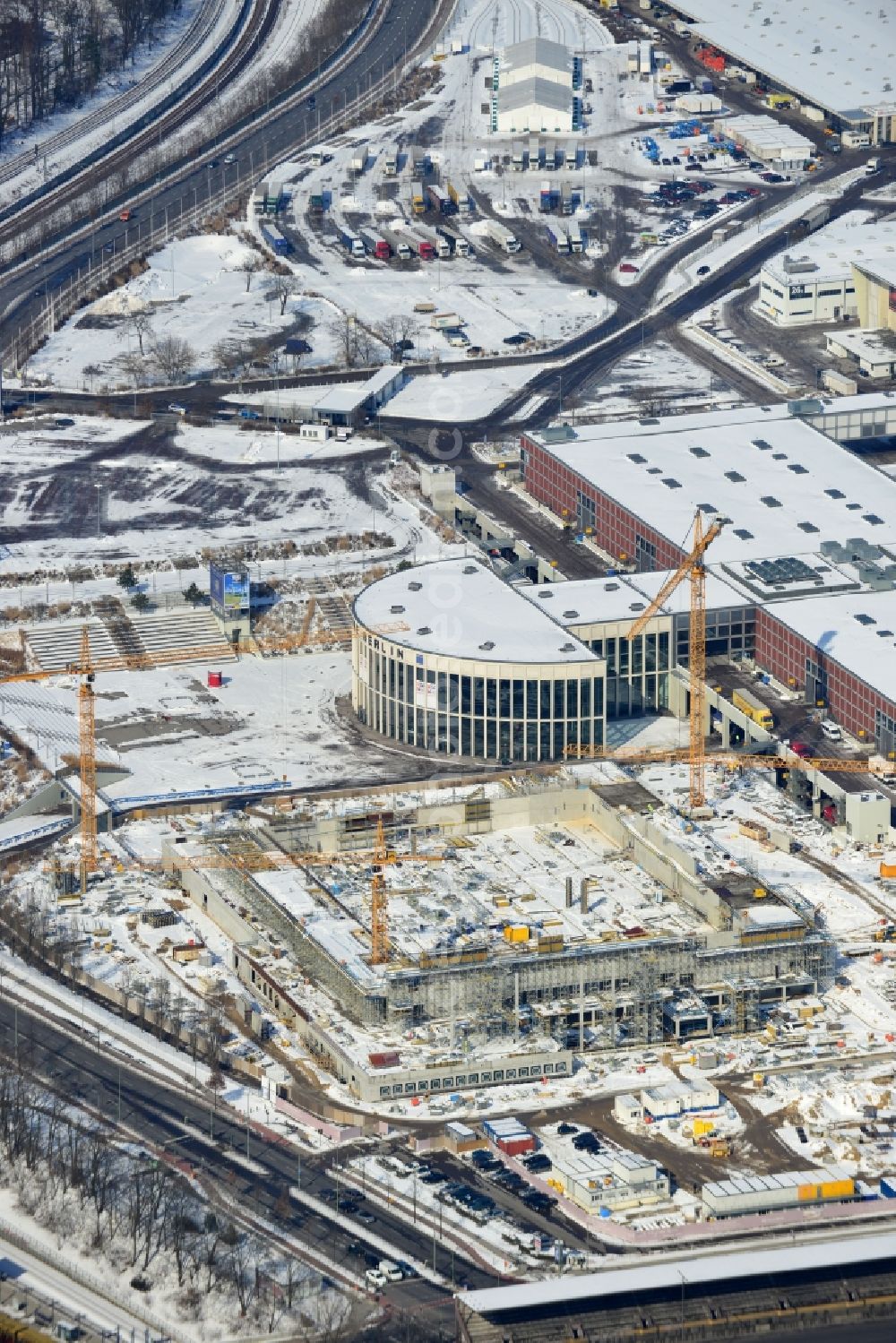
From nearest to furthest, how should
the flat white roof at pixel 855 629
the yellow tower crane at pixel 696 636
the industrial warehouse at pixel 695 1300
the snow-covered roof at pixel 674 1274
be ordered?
the industrial warehouse at pixel 695 1300, the snow-covered roof at pixel 674 1274, the yellow tower crane at pixel 696 636, the flat white roof at pixel 855 629

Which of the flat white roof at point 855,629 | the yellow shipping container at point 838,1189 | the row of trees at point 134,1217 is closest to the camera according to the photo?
the row of trees at point 134,1217

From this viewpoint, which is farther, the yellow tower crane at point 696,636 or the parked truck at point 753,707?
the parked truck at point 753,707

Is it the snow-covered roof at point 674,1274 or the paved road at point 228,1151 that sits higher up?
the snow-covered roof at point 674,1274

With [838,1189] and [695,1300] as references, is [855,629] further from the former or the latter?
[695,1300]

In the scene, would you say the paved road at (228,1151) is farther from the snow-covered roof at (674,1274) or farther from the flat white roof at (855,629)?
the flat white roof at (855,629)

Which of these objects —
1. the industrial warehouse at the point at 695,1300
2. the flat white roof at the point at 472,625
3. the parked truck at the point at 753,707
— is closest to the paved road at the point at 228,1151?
the industrial warehouse at the point at 695,1300

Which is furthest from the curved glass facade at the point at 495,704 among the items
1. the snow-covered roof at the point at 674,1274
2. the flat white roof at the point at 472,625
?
the snow-covered roof at the point at 674,1274

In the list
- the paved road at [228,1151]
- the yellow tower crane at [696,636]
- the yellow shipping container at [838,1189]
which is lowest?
the paved road at [228,1151]
